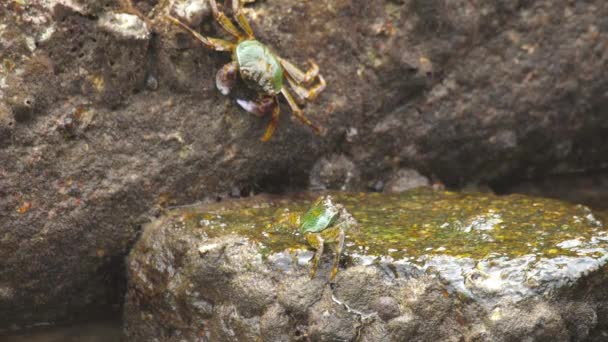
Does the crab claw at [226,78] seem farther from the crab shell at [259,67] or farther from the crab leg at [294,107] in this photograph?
the crab leg at [294,107]

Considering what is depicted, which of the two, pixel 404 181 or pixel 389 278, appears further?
pixel 404 181

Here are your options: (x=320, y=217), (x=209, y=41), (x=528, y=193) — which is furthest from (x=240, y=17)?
(x=528, y=193)

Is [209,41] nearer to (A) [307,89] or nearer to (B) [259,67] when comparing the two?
(B) [259,67]

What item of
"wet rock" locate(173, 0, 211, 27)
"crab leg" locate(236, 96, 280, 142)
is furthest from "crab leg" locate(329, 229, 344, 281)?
"wet rock" locate(173, 0, 211, 27)

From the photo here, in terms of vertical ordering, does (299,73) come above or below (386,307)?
above

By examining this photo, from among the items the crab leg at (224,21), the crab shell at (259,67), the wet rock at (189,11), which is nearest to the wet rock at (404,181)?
the crab shell at (259,67)

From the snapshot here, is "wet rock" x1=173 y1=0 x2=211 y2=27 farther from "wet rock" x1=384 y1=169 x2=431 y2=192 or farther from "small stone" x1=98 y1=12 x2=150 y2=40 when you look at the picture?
"wet rock" x1=384 y1=169 x2=431 y2=192
